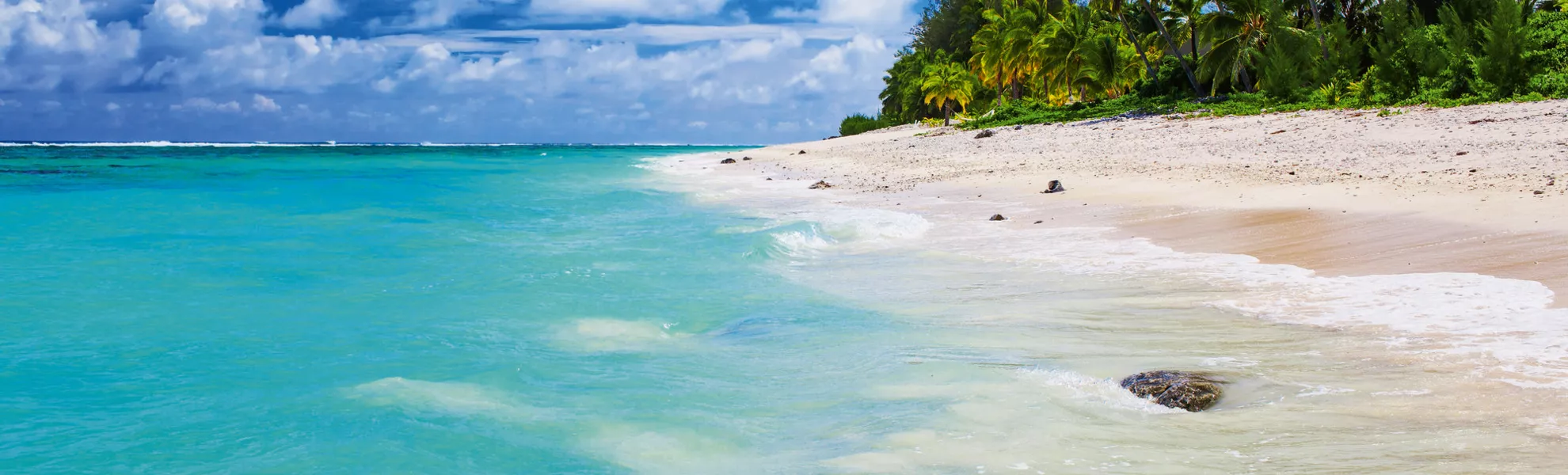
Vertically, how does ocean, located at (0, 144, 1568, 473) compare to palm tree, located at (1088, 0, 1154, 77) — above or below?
below

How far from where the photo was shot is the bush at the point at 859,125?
71562 millimetres

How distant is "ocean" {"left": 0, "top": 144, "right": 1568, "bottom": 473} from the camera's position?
4242 mm

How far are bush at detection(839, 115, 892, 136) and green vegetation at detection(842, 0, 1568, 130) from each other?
9626 mm

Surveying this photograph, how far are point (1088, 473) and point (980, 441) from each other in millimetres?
583

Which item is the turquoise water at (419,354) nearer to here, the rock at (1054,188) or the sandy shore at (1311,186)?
the sandy shore at (1311,186)

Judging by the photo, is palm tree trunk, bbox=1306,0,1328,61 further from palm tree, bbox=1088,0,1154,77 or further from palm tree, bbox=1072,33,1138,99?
palm tree, bbox=1072,33,1138,99

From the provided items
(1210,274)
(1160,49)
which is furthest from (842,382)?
(1160,49)

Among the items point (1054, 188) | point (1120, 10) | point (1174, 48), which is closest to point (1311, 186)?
point (1054, 188)

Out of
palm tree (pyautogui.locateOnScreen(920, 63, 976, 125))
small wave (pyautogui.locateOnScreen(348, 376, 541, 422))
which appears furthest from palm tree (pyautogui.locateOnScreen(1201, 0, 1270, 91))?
small wave (pyautogui.locateOnScreen(348, 376, 541, 422))

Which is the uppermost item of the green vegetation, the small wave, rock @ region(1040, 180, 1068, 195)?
the green vegetation

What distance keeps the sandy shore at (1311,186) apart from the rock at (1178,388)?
302cm

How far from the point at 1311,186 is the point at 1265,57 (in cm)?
1991

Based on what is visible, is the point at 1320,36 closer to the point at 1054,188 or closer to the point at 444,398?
the point at 1054,188

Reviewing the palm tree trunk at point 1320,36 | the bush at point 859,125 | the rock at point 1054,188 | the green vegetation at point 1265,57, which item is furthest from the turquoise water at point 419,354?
the bush at point 859,125
